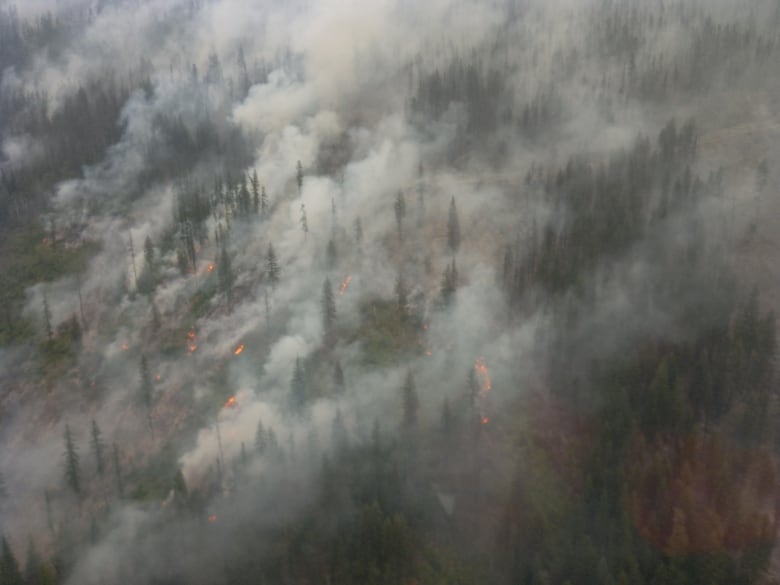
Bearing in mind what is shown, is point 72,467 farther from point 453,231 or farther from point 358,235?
point 453,231

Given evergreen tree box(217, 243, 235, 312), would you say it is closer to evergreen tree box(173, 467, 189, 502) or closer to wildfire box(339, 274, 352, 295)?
wildfire box(339, 274, 352, 295)

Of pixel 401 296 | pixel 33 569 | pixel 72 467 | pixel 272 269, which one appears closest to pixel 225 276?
pixel 272 269

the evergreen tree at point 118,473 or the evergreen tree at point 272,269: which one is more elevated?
the evergreen tree at point 272,269

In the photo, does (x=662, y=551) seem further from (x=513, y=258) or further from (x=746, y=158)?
(x=746, y=158)

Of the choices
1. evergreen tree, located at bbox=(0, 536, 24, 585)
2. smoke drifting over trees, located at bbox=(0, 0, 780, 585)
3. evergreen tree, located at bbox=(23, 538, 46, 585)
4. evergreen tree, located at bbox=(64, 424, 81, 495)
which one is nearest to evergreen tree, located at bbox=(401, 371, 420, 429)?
smoke drifting over trees, located at bbox=(0, 0, 780, 585)

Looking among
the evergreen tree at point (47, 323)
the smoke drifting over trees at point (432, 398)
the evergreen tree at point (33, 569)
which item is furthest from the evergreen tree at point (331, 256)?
the evergreen tree at point (33, 569)

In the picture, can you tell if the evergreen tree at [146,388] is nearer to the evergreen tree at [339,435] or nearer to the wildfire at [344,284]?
the evergreen tree at [339,435]

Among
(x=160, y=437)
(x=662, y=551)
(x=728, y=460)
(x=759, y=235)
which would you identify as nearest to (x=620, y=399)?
(x=728, y=460)
